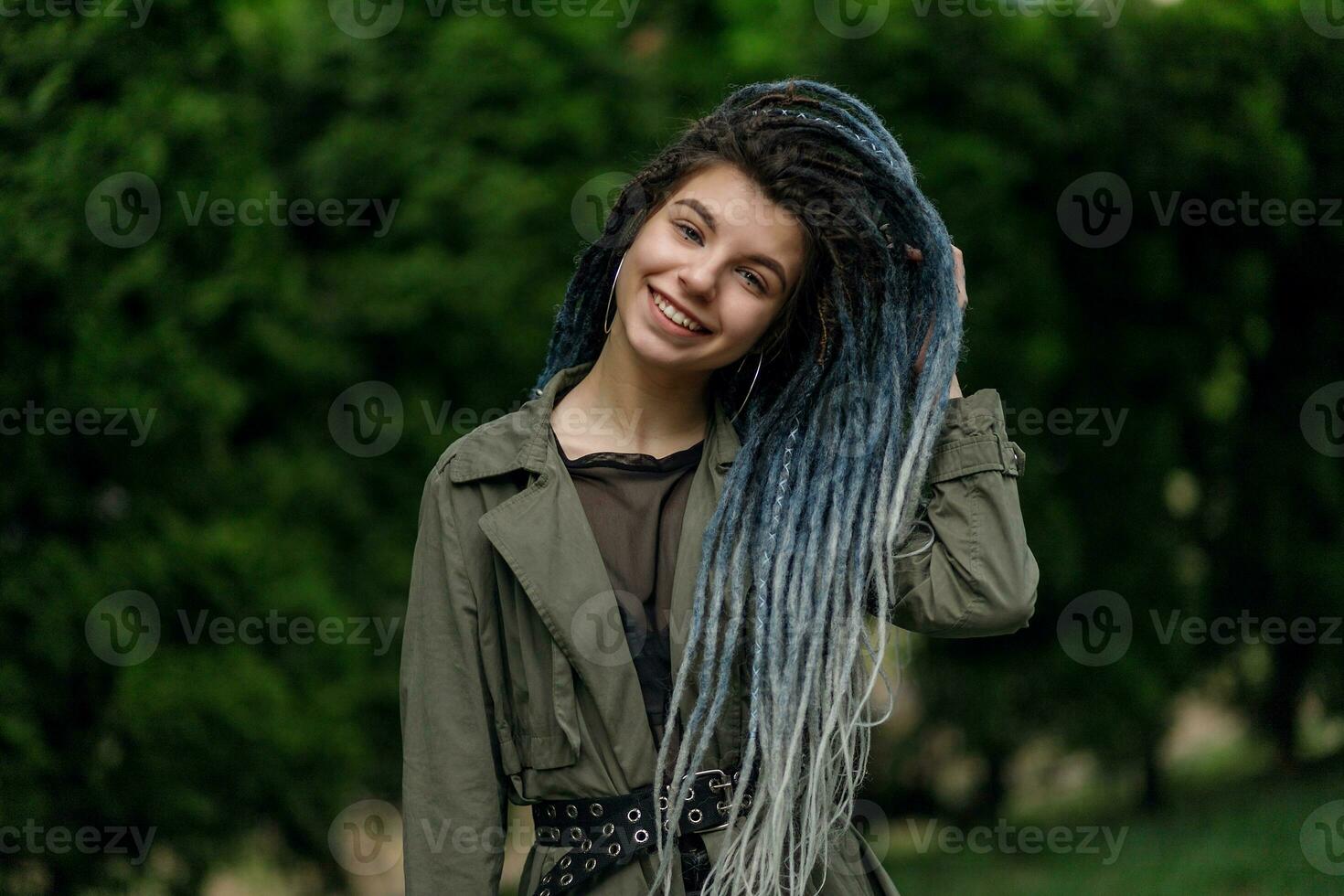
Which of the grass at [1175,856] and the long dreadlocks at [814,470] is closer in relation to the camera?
the long dreadlocks at [814,470]

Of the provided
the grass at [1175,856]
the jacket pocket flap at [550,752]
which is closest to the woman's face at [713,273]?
the jacket pocket flap at [550,752]

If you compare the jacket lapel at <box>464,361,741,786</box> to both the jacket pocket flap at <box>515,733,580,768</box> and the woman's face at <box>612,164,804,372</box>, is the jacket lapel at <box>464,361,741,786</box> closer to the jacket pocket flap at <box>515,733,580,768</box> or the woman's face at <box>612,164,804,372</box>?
the jacket pocket flap at <box>515,733,580,768</box>

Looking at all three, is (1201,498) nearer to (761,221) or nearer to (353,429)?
(353,429)

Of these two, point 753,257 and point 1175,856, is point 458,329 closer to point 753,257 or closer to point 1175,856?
point 753,257

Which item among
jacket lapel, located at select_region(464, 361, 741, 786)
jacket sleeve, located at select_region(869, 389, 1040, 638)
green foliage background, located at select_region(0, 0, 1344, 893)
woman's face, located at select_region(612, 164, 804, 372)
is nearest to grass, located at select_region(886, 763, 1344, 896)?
green foliage background, located at select_region(0, 0, 1344, 893)

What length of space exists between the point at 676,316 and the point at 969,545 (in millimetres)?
567

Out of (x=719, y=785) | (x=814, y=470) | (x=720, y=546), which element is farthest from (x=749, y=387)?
(x=719, y=785)

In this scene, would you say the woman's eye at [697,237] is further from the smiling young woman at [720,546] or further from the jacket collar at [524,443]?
the jacket collar at [524,443]

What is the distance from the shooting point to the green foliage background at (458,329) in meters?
3.76

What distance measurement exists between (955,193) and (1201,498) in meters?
1.60

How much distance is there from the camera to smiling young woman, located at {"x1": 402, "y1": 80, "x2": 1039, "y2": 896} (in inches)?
80.2

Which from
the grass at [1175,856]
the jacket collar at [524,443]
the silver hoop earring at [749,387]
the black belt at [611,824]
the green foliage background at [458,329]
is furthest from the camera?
the grass at [1175,856]

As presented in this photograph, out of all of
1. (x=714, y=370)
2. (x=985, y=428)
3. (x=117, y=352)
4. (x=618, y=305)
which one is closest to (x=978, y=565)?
(x=985, y=428)

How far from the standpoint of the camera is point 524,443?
2158 millimetres
